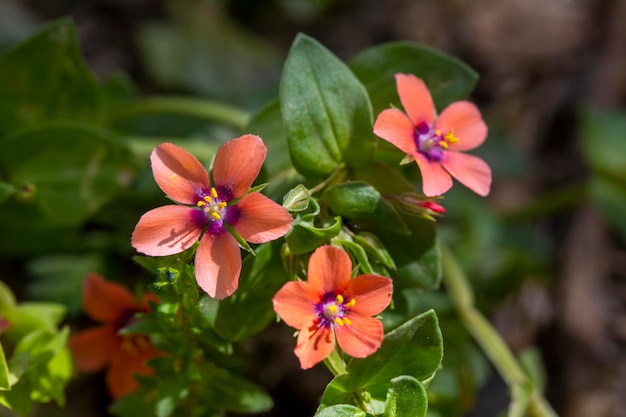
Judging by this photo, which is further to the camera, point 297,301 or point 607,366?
point 607,366

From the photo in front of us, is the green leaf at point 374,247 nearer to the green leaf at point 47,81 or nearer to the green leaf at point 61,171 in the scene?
the green leaf at point 61,171

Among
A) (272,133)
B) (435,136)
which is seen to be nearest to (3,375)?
(272,133)

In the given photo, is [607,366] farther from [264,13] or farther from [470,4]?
[264,13]

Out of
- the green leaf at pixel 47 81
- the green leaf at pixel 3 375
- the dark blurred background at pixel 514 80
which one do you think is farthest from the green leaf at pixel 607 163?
the green leaf at pixel 3 375

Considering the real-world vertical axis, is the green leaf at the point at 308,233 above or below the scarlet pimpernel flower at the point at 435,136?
below

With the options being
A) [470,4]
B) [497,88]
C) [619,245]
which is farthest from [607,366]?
[470,4]

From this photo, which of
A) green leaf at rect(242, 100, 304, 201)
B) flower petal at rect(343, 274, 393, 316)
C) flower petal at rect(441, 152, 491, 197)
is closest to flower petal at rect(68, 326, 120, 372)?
green leaf at rect(242, 100, 304, 201)
